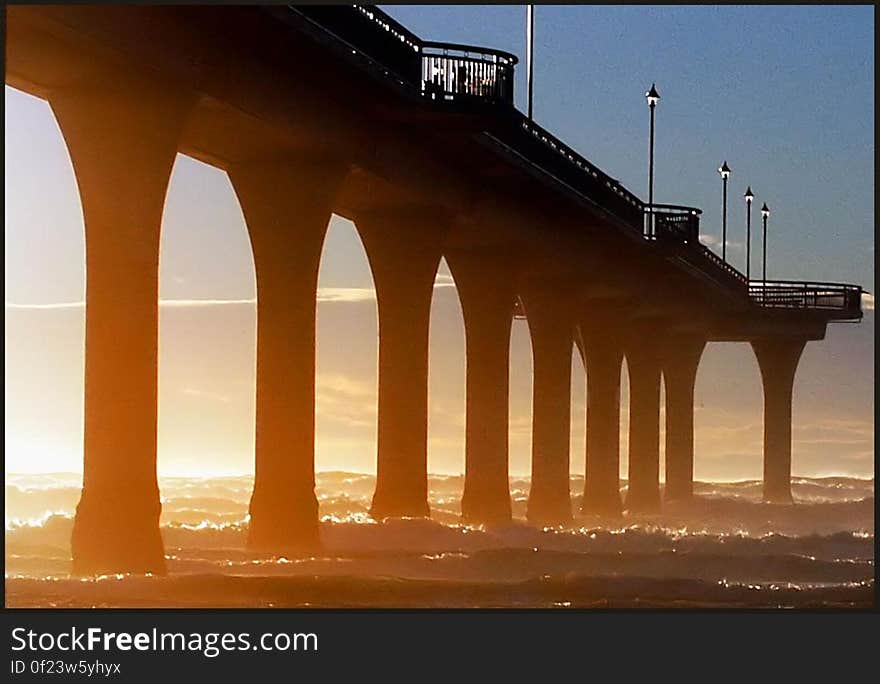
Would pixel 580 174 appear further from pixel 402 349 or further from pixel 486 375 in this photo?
pixel 402 349

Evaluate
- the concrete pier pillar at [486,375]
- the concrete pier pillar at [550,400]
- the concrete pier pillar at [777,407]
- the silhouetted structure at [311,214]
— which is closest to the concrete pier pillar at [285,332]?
the silhouetted structure at [311,214]

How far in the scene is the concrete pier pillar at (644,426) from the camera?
9981cm

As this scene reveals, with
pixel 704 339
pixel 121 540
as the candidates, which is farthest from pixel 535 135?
pixel 704 339

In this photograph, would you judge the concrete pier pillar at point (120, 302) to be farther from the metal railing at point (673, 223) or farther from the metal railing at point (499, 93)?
the metal railing at point (673, 223)

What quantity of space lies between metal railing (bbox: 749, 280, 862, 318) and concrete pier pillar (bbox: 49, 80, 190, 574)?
65164 millimetres

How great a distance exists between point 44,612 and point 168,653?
9.19 ft

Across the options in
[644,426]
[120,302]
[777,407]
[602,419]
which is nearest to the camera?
[120,302]

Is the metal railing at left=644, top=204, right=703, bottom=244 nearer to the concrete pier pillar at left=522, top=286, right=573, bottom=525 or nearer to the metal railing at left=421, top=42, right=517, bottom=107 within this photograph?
the concrete pier pillar at left=522, top=286, right=573, bottom=525

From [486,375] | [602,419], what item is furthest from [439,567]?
[602,419]

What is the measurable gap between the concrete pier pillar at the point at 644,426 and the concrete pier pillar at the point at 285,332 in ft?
165

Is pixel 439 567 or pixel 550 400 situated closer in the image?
pixel 439 567

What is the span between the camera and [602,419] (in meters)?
91.9

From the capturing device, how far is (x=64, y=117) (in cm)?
3972

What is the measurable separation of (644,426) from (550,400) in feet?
68.3
